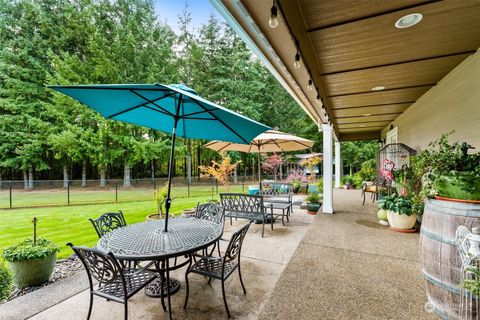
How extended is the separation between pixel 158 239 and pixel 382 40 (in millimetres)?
3262

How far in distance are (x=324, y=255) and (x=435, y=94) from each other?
3529 mm

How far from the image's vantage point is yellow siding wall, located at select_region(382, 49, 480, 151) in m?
2.62

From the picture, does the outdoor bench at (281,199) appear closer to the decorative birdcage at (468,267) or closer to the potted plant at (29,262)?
the decorative birdcage at (468,267)

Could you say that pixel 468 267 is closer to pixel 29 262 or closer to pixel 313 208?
pixel 29 262

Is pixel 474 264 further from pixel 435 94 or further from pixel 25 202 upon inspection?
pixel 25 202

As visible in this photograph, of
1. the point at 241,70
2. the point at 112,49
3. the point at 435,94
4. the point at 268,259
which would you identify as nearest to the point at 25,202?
the point at 112,49

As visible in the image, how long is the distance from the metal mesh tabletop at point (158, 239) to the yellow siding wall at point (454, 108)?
3463mm

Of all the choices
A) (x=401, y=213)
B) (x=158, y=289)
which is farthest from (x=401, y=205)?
(x=158, y=289)

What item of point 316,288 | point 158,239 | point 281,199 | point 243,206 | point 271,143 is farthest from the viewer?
point 271,143

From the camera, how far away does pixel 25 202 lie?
8.83m

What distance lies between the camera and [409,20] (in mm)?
1935

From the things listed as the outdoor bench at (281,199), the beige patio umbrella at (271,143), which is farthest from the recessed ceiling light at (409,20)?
the outdoor bench at (281,199)

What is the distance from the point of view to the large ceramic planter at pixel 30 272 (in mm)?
2676

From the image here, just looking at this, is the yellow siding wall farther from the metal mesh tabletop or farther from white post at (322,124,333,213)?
the metal mesh tabletop
